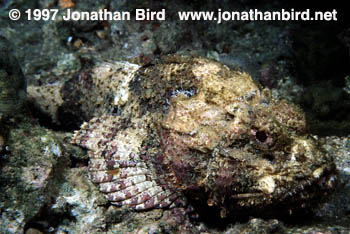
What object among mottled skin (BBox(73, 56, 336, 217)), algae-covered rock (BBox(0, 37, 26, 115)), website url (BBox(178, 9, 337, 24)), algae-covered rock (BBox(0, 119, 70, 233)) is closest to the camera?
A: mottled skin (BBox(73, 56, 336, 217))

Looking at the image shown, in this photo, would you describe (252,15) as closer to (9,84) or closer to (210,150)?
(210,150)

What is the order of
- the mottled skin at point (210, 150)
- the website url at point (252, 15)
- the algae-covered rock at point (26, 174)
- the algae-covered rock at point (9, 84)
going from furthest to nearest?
the website url at point (252, 15) < the algae-covered rock at point (9, 84) < the algae-covered rock at point (26, 174) < the mottled skin at point (210, 150)

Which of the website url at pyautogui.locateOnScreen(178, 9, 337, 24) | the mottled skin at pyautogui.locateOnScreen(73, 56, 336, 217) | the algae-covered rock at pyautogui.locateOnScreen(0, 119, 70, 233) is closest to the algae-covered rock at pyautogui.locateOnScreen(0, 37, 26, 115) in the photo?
the algae-covered rock at pyautogui.locateOnScreen(0, 119, 70, 233)

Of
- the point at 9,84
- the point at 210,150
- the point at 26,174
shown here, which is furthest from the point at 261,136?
the point at 9,84

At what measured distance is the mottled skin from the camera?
2398 mm

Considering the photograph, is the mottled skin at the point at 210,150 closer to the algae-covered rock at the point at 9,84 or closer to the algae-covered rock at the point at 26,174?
the algae-covered rock at the point at 26,174

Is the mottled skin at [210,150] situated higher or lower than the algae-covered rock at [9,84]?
lower

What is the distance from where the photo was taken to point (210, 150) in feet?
8.14

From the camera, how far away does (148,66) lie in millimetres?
3346

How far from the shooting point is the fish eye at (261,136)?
7.90 ft

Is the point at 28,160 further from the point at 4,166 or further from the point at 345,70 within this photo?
the point at 345,70

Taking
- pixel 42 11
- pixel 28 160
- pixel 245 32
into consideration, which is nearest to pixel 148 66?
pixel 28 160

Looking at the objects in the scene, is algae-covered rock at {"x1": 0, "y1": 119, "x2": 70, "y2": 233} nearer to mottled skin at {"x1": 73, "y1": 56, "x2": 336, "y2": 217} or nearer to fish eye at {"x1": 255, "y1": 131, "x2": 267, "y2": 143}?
mottled skin at {"x1": 73, "y1": 56, "x2": 336, "y2": 217}

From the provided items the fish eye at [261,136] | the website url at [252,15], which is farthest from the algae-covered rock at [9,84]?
the website url at [252,15]
